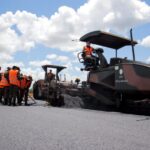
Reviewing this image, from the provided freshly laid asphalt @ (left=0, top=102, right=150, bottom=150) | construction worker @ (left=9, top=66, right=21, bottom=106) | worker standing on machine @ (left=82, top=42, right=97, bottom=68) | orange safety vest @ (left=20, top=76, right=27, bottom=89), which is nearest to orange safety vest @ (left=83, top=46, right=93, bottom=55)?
worker standing on machine @ (left=82, top=42, right=97, bottom=68)

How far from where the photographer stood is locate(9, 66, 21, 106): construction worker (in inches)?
627

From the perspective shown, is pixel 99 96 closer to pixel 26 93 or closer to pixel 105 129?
pixel 26 93

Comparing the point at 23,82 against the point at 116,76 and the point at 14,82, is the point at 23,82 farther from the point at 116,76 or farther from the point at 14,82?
the point at 116,76

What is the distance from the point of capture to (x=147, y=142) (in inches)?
236

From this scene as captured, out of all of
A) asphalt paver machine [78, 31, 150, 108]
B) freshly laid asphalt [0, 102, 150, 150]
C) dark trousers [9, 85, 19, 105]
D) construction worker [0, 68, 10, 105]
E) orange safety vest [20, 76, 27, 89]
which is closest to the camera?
freshly laid asphalt [0, 102, 150, 150]

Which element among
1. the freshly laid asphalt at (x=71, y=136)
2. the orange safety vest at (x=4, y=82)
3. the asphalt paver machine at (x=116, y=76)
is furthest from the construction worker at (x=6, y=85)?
the freshly laid asphalt at (x=71, y=136)

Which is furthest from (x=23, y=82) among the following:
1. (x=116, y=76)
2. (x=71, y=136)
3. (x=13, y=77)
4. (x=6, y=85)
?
(x=71, y=136)

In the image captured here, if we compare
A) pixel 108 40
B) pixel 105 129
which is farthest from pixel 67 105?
pixel 105 129

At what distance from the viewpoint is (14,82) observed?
1602 cm

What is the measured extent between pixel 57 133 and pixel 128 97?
22.0 ft

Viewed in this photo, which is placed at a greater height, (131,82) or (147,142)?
(131,82)

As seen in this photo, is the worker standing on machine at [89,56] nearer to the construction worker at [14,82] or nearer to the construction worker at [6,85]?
the construction worker at [14,82]

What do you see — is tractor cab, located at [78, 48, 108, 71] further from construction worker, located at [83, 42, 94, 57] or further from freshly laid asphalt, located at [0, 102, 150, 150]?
freshly laid asphalt, located at [0, 102, 150, 150]

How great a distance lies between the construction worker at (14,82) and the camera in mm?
15930
